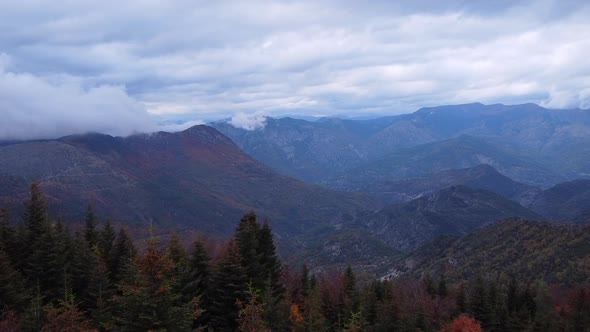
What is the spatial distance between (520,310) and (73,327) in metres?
82.6

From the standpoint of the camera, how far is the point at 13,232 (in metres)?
57.8

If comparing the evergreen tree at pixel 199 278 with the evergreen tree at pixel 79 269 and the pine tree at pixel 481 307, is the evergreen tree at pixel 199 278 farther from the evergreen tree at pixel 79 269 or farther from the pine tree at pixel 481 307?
the pine tree at pixel 481 307

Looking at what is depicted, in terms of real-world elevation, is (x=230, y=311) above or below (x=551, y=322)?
above

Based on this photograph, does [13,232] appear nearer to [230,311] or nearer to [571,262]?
[230,311]

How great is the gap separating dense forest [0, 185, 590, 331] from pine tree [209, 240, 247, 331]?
0.31 ft

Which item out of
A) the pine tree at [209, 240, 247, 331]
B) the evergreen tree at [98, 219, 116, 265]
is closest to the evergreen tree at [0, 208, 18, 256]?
the evergreen tree at [98, 219, 116, 265]

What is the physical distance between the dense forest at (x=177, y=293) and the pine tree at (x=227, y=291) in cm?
9

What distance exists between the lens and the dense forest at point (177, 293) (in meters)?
24.8

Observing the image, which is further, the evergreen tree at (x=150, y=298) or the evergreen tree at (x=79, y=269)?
the evergreen tree at (x=79, y=269)

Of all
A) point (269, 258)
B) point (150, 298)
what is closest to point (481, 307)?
point (269, 258)

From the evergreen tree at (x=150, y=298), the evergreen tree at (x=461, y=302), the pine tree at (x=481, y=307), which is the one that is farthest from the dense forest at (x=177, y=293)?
the evergreen tree at (x=461, y=302)

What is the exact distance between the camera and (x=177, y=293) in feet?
129

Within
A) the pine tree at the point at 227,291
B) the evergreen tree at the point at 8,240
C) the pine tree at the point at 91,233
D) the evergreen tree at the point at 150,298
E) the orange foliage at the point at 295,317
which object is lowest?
the orange foliage at the point at 295,317

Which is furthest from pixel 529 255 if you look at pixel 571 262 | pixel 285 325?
pixel 285 325
